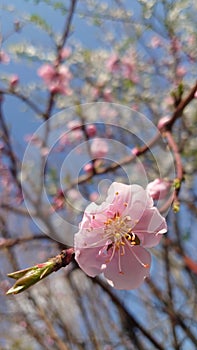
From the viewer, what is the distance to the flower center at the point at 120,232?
103 cm

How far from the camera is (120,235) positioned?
1027 millimetres

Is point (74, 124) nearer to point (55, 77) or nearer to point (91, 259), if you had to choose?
point (55, 77)

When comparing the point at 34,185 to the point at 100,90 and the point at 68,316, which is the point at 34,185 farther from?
the point at 100,90

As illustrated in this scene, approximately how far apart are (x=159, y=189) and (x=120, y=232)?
614mm

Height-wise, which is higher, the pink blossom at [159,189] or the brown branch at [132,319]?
the pink blossom at [159,189]

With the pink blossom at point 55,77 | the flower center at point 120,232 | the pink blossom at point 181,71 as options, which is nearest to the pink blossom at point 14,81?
the pink blossom at point 55,77

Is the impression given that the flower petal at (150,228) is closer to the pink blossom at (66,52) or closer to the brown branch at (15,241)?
the brown branch at (15,241)

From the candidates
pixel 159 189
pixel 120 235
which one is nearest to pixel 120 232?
pixel 120 235

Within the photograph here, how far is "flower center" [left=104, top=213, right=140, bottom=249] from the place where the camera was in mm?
1029

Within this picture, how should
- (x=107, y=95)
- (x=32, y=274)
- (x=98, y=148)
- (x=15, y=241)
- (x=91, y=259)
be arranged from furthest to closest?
(x=107, y=95) < (x=98, y=148) < (x=15, y=241) < (x=91, y=259) < (x=32, y=274)

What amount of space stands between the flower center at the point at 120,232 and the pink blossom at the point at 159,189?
0.49 m

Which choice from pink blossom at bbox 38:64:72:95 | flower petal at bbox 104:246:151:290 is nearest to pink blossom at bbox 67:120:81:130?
pink blossom at bbox 38:64:72:95

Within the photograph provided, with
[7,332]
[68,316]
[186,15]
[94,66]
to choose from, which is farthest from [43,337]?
[186,15]

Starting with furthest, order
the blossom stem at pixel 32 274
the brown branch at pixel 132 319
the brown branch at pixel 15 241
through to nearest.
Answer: the brown branch at pixel 132 319 < the brown branch at pixel 15 241 < the blossom stem at pixel 32 274
